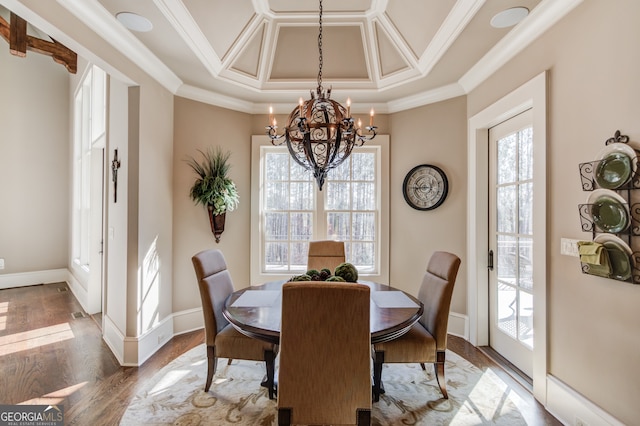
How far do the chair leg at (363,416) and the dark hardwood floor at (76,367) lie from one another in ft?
4.23

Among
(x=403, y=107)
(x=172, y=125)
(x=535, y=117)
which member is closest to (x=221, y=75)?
(x=172, y=125)

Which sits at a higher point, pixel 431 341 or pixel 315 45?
pixel 315 45

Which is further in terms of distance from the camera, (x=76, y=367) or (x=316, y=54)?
(x=316, y=54)

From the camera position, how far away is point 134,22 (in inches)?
87.4

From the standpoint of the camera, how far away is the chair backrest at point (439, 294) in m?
2.07

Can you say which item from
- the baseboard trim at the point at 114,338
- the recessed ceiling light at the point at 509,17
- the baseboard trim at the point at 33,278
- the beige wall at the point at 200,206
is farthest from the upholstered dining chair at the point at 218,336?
the baseboard trim at the point at 33,278

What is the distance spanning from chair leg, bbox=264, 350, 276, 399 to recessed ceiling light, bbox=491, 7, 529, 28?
2854 mm

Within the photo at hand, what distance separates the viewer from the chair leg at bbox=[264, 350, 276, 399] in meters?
2.01

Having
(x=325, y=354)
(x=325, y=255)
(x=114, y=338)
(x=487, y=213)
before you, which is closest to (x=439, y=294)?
(x=325, y=354)

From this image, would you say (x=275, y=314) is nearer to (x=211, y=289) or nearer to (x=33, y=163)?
(x=211, y=289)

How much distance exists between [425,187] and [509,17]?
173cm

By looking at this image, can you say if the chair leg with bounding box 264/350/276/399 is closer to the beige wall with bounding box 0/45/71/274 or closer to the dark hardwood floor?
the dark hardwood floor

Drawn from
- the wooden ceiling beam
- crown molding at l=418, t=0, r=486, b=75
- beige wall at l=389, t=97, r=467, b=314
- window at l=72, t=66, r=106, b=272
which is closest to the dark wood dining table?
beige wall at l=389, t=97, r=467, b=314

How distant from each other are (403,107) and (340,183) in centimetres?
121
